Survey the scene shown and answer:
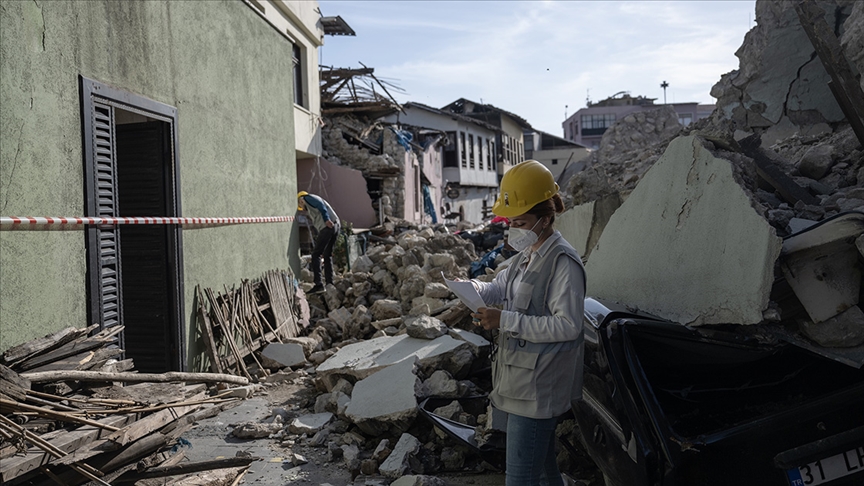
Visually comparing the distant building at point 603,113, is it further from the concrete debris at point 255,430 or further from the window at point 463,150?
the concrete debris at point 255,430

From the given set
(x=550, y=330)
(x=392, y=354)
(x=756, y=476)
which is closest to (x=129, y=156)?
(x=392, y=354)

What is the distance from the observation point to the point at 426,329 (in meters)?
6.28

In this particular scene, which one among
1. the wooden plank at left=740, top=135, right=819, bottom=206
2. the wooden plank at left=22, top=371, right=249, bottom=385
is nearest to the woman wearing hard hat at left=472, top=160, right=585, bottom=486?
the wooden plank at left=740, top=135, right=819, bottom=206

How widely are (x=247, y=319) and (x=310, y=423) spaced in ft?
9.02

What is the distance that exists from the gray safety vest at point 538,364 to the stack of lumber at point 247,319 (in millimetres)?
5025

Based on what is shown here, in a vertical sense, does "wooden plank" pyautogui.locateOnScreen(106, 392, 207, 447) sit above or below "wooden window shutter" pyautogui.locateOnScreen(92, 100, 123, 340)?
below

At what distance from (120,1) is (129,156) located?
1.64m

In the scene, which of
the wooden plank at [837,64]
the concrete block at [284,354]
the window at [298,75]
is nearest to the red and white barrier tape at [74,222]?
the concrete block at [284,354]

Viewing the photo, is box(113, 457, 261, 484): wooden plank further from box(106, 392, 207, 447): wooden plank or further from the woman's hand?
Answer: the woman's hand

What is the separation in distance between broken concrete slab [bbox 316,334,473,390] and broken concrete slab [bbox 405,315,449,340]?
0.06 m

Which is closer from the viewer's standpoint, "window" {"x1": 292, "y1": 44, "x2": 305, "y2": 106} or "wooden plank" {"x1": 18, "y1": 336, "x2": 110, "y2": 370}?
"wooden plank" {"x1": 18, "y1": 336, "x2": 110, "y2": 370}

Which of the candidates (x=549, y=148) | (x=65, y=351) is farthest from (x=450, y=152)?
(x=65, y=351)

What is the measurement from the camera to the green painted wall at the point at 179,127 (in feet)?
14.1

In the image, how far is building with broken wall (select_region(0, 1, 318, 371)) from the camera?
4391mm
